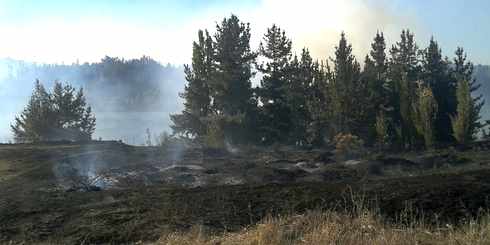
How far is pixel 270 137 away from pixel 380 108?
788 centimetres

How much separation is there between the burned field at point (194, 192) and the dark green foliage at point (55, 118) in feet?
72.7

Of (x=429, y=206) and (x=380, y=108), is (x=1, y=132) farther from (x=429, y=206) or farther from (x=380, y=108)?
(x=429, y=206)

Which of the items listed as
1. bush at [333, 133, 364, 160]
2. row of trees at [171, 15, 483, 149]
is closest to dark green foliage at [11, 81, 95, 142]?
row of trees at [171, 15, 483, 149]

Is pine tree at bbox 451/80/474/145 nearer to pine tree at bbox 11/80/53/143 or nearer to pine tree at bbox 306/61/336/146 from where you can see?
pine tree at bbox 306/61/336/146

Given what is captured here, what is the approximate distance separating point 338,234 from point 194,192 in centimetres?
676

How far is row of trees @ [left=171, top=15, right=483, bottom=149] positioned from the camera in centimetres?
2902

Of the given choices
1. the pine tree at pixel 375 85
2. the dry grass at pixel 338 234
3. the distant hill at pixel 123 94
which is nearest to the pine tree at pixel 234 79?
the pine tree at pixel 375 85

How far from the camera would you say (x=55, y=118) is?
45.0 metres

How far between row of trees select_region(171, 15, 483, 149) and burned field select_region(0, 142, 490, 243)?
748 centimetres

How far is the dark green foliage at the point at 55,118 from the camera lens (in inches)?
1734

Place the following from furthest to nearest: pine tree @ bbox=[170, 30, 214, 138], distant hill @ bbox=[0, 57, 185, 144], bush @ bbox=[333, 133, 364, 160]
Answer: distant hill @ bbox=[0, 57, 185, 144] → pine tree @ bbox=[170, 30, 214, 138] → bush @ bbox=[333, 133, 364, 160]

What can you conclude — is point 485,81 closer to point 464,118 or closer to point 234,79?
point 234,79

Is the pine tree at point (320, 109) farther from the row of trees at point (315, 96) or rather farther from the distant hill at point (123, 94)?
the distant hill at point (123, 94)

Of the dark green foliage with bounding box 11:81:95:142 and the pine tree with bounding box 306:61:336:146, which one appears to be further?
the dark green foliage with bounding box 11:81:95:142
